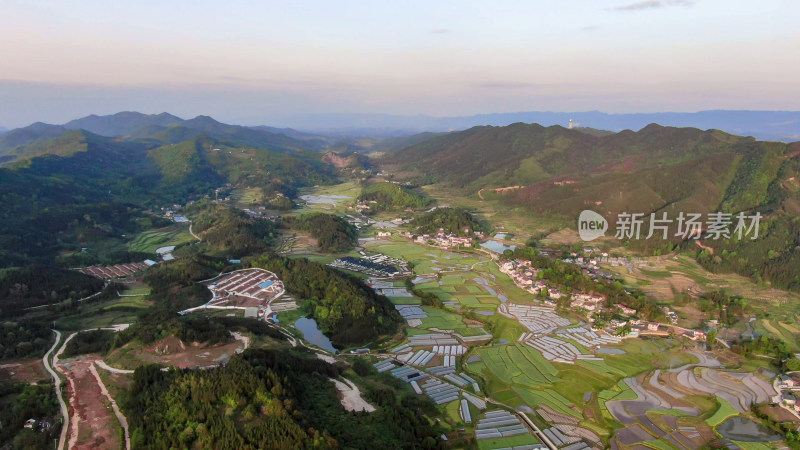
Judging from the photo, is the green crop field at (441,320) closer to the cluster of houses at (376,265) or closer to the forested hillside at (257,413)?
the cluster of houses at (376,265)

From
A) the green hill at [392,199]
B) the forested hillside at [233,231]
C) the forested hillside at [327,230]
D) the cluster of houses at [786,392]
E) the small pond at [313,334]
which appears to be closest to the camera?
the cluster of houses at [786,392]

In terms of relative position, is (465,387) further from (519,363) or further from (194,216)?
(194,216)

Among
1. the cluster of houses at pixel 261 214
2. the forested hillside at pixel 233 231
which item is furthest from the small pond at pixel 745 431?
the cluster of houses at pixel 261 214

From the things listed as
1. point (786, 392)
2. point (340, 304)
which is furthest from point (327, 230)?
point (786, 392)

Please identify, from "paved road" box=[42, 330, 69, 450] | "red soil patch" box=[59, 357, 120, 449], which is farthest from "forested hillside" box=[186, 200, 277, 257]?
"red soil patch" box=[59, 357, 120, 449]

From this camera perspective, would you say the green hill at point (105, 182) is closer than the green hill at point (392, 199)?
Yes

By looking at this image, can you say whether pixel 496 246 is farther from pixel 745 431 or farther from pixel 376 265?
pixel 745 431

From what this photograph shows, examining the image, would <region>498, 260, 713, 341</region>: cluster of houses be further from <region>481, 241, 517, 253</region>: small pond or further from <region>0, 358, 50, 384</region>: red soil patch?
<region>0, 358, 50, 384</region>: red soil patch
